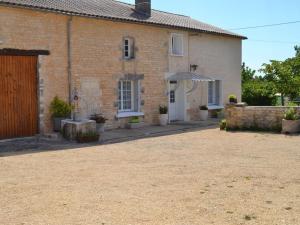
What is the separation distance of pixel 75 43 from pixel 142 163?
734 centimetres

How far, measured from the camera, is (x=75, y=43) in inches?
637

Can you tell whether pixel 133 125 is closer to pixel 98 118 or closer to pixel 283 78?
pixel 98 118

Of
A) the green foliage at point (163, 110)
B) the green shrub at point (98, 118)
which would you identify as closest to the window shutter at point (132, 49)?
the green foliage at point (163, 110)

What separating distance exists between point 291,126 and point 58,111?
7827 mm

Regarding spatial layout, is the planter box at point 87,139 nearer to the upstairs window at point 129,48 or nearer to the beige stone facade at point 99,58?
the beige stone facade at point 99,58

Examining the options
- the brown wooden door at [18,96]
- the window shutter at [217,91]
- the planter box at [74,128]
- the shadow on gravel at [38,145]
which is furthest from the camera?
the window shutter at [217,91]

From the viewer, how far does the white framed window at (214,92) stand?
946 inches

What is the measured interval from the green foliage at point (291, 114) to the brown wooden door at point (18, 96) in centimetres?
839

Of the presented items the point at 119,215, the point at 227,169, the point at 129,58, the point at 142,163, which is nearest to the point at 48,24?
the point at 129,58

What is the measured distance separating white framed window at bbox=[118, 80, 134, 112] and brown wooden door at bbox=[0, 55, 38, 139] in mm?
4227

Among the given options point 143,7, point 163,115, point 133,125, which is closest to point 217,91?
point 163,115

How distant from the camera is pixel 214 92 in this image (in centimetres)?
2427

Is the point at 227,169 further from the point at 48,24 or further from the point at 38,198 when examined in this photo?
the point at 48,24

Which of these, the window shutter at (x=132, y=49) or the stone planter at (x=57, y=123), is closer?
the stone planter at (x=57, y=123)
